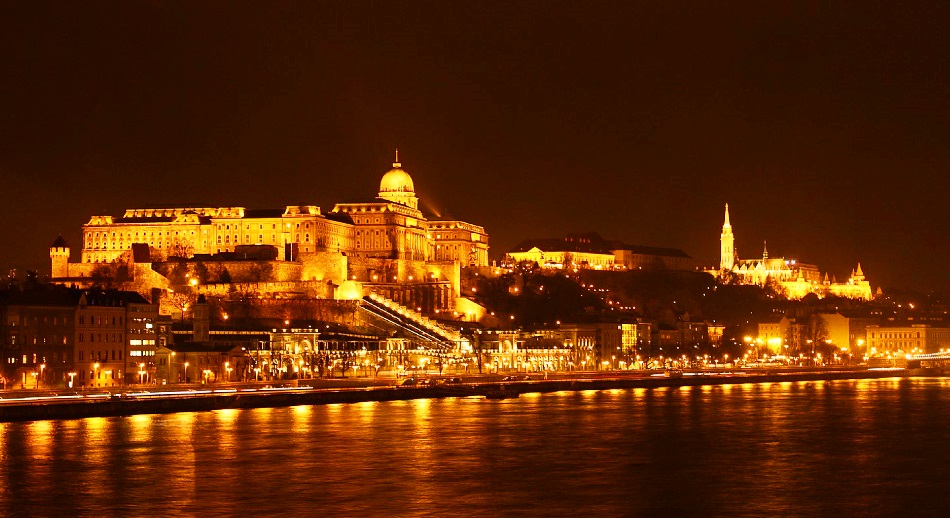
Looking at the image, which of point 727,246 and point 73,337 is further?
point 727,246

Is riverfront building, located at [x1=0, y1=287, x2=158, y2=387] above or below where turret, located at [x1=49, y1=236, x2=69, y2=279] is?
below

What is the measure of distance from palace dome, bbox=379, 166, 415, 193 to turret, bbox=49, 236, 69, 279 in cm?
2974

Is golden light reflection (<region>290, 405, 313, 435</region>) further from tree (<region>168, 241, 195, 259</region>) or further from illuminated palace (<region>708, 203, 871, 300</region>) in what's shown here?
illuminated palace (<region>708, 203, 871, 300</region>)

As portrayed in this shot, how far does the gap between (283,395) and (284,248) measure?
39.7 metres

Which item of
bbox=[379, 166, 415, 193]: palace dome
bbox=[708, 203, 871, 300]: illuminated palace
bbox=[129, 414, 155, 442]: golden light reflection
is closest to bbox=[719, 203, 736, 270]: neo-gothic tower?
bbox=[708, 203, 871, 300]: illuminated palace

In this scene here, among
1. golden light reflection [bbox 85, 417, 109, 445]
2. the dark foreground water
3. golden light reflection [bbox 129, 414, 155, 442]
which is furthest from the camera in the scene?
golden light reflection [bbox 129, 414, 155, 442]

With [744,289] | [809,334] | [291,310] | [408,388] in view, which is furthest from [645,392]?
[744,289]

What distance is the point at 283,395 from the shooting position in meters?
54.2

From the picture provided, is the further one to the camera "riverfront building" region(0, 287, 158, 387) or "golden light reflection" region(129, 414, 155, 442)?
→ "riverfront building" region(0, 287, 158, 387)

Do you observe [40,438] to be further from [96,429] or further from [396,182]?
[396,182]

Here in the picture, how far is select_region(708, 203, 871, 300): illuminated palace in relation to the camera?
511 feet

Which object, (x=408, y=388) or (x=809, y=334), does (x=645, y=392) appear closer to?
(x=408, y=388)

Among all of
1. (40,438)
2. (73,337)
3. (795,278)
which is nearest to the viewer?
(40,438)

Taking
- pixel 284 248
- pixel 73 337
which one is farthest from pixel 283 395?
pixel 284 248
